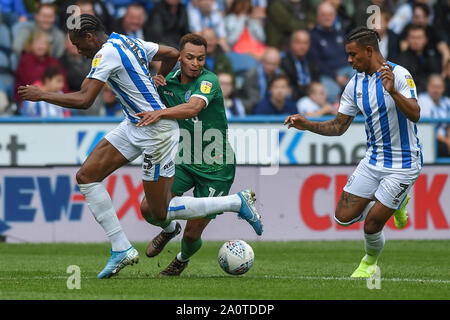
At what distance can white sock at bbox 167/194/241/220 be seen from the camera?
366 inches

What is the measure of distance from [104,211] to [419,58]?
33.1 ft

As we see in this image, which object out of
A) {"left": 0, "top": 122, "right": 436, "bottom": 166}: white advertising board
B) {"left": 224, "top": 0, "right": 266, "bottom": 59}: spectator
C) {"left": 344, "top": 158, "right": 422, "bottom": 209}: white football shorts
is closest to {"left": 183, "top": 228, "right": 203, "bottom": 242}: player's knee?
{"left": 344, "top": 158, "right": 422, "bottom": 209}: white football shorts

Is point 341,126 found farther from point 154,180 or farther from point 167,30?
point 167,30

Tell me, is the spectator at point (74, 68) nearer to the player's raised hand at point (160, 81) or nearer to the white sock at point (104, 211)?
the player's raised hand at point (160, 81)

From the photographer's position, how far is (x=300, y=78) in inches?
682

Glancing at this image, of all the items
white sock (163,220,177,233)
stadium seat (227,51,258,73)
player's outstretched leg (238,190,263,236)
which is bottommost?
white sock (163,220,177,233)

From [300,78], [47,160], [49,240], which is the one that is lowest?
[49,240]

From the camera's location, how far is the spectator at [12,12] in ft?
55.6

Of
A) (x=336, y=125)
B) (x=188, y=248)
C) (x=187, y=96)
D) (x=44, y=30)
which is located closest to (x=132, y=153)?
(x=187, y=96)

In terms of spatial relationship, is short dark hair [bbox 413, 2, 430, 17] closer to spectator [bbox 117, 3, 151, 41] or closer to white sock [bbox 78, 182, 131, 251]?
spectator [bbox 117, 3, 151, 41]

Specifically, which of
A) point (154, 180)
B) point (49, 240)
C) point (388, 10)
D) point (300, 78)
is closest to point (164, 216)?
point (154, 180)

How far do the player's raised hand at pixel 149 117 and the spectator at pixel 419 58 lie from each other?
9323mm

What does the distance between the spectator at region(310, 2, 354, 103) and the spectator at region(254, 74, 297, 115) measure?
171 centimetres
